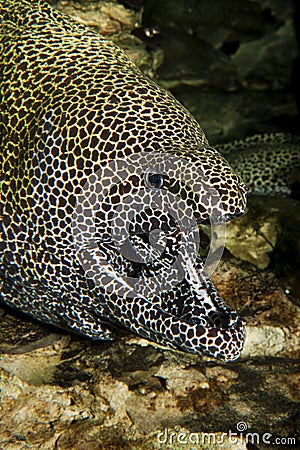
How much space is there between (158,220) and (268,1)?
22.2 ft

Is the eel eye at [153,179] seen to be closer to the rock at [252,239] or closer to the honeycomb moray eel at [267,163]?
the rock at [252,239]

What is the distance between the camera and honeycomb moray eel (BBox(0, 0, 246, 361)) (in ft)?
9.39

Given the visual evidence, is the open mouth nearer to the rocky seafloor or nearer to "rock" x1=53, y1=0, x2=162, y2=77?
the rocky seafloor

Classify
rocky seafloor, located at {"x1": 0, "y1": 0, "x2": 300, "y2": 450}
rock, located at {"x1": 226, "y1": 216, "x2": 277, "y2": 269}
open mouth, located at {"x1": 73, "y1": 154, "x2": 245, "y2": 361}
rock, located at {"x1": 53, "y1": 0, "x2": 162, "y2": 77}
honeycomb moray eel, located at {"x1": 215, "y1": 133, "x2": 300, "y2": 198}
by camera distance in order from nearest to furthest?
open mouth, located at {"x1": 73, "y1": 154, "x2": 245, "y2": 361} → rocky seafloor, located at {"x1": 0, "y1": 0, "x2": 300, "y2": 450} → rock, located at {"x1": 226, "y1": 216, "x2": 277, "y2": 269} → rock, located at {"x1": 53, "y1": 0, "x2": 162, "y2": 77} → honeycomb moray eel, located at {"x1": 215, "y1": 133, "x2": 300, "y2": 198}

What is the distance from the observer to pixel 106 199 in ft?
9.69

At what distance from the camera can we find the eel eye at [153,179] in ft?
9.30

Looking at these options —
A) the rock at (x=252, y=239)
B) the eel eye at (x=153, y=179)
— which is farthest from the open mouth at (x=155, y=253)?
the rock at (x=252, y=239)

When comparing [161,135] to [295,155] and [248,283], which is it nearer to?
[248,283]

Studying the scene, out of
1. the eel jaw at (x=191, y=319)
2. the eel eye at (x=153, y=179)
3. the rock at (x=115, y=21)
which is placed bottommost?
the eel jaw at (x=191, y=319)

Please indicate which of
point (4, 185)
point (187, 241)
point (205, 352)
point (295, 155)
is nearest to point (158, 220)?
point (187, 241)

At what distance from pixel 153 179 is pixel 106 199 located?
0.34m

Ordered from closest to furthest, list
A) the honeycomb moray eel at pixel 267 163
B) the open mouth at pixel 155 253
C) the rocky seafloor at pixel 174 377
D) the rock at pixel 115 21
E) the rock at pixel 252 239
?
the open mouth at pixel 155 253
the rocky seafloor at pixel 174 377
the rock at pixel 252 239
the rock at pixel 115 21
the honeycomb moray eel at pixel 267 163

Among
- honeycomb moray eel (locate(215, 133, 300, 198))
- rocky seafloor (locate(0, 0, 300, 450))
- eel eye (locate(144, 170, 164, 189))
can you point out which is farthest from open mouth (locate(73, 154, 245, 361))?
honeycomb moray eel (locate(215, 133, 300, 198))

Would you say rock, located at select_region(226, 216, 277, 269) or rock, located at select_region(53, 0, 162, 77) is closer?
rock, located at select_region(226, 216, 277, 269)
